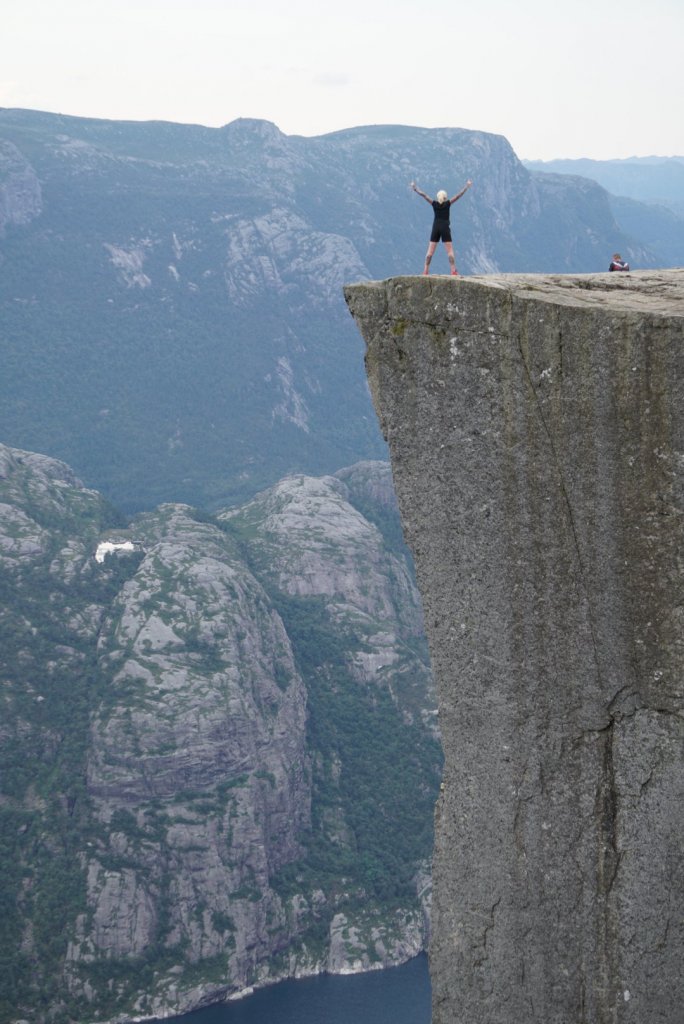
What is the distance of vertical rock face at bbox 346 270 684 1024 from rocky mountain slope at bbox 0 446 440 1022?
130 m

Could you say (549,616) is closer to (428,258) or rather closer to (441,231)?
(428,258)

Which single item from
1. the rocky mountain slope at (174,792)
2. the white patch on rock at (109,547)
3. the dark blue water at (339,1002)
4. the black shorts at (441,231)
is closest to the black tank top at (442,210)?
the black shorts at (441,231)

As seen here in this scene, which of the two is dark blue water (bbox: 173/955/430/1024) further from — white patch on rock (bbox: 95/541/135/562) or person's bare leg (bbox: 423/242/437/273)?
person's bare leg (bbox: 423/242/437/273)

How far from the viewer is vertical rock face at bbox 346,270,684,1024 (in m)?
16.3

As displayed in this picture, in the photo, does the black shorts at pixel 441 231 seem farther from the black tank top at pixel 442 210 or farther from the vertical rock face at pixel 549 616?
the vertical rock face at pixel 549 616

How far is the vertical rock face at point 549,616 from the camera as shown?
16.3 meters

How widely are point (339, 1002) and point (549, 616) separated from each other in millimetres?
147548

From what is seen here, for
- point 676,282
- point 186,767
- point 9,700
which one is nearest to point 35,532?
point 9,700

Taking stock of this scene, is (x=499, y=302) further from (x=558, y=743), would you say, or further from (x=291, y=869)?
(x=291, y=869)

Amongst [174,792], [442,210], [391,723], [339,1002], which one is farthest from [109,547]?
[442,210]

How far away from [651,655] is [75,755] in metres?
159

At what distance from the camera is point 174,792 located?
6683 inches

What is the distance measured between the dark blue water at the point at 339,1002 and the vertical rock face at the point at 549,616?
13554 cm

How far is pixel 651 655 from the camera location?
656 inches
